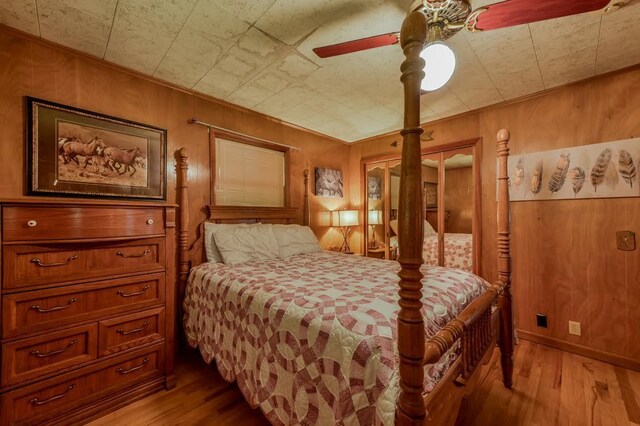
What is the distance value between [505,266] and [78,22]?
3.34 meters

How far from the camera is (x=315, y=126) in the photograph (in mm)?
3537

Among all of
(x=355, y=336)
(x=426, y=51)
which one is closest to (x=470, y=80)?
(x=426, y=51)

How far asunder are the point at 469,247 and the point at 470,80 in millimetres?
1766

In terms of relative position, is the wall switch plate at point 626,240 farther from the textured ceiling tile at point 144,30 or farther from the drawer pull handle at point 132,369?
the drawer pull handle at point 132,369

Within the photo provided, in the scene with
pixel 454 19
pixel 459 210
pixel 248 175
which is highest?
pixel 454 19

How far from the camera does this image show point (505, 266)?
192cm

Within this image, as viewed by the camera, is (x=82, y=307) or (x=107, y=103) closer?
(x=82, y=307)

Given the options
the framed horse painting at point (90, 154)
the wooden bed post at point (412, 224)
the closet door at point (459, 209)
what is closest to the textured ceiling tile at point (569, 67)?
the closet door at point (459, 209)

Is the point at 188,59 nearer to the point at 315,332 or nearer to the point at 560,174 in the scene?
the point at 315,332

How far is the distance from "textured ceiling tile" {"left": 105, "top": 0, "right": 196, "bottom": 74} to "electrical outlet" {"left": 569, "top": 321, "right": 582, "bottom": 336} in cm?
384

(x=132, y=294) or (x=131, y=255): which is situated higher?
(x=131, y=255)

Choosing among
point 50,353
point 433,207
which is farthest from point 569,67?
point 50,353

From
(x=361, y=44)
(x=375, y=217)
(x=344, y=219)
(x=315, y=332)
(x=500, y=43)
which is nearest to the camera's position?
(x=315, y=332)

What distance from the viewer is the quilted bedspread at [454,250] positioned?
9.89 ft
